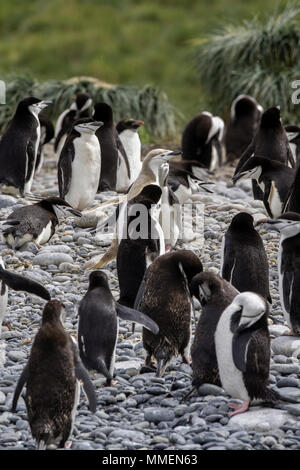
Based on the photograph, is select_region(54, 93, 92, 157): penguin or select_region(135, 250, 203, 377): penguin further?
select_region(54, 93, 92, 157): penguin

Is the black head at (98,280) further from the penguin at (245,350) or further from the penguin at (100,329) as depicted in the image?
the penguin at (245,350)

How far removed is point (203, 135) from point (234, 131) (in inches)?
36.6

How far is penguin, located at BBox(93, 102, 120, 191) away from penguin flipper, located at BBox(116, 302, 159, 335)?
12.9 ft

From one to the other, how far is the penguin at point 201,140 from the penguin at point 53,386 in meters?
6.21

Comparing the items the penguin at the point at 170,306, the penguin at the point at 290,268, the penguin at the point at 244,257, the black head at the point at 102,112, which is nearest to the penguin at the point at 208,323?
the penguin at the point at 170,306

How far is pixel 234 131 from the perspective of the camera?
10.9m

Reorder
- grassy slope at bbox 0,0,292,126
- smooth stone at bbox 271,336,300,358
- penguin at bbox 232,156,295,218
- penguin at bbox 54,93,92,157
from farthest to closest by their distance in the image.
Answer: grassy slope at bbox 0,0,292,126, penguin at bbox 54,93,92,157, penguin at bbox 232,156,295,218, smooth stone at bbox 271,336,300,358

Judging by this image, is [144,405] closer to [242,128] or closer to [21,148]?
[21,148]

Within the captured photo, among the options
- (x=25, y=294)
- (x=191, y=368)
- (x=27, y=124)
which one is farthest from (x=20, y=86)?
(x=191, y=368)

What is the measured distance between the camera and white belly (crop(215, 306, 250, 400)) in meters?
4.14

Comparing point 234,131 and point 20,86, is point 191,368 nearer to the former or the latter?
point 234,131

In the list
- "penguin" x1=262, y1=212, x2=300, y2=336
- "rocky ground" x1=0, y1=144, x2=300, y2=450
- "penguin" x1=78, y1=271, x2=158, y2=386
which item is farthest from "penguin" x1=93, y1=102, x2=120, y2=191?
"penguin" x1=78, y1=271, x2=158, y2=386

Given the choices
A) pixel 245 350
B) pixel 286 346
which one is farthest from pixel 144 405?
pixel 286 346

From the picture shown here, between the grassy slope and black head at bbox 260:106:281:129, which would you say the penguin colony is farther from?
the grassy slope
